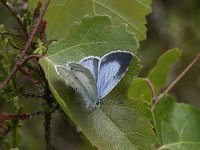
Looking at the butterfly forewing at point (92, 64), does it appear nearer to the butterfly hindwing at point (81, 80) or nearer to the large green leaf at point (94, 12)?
the butterfly hindwing at point (81, 80)

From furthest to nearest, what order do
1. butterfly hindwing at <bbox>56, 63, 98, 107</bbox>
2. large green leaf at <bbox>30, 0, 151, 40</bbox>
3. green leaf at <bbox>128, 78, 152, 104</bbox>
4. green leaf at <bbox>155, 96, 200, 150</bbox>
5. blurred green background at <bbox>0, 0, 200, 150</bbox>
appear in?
blurred green background at <bbox>0, 0, 200, 150</bbox>, green leaf at <bbox>155, 96, 200, 150</bbox>, green leaf at <bbox>128, 78, 152, 104</bbox>, large green leaf at <bbox>30, 0, 151, 40</bbox>, butterfly hindwing at <bbox>56, 63, 98, 107</bbox>

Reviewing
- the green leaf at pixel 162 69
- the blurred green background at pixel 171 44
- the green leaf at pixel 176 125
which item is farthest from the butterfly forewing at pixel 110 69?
the blurred green background at pixel 171 44

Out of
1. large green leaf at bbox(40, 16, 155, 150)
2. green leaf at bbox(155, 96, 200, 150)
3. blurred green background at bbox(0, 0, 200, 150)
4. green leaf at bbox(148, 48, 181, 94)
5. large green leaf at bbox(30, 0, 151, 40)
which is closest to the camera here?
large green leaf at bbox(40, 16, 155, 150)

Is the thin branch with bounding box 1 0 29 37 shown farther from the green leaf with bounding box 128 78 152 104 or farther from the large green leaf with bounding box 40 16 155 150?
the green leaf with bounding box 128 78 152 104

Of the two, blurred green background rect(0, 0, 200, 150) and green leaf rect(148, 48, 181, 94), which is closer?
green leaf rect(148, 48, 181, 94)

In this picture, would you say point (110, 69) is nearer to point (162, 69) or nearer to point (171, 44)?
point (162, 69)

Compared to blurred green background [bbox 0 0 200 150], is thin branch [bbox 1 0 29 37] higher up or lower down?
higher up

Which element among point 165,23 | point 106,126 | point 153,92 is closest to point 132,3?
point 153,92

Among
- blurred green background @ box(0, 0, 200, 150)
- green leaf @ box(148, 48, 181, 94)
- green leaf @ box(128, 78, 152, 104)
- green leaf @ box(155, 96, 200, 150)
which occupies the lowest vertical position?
blurred green background @ box(0, 0, 200, 150)

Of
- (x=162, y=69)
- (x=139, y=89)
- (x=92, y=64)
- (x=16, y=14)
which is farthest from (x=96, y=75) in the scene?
(x=162, y=69)

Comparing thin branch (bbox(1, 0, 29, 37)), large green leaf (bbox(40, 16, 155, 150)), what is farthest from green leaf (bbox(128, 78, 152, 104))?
thin branch (bbox(1, 0, 29, 37))
